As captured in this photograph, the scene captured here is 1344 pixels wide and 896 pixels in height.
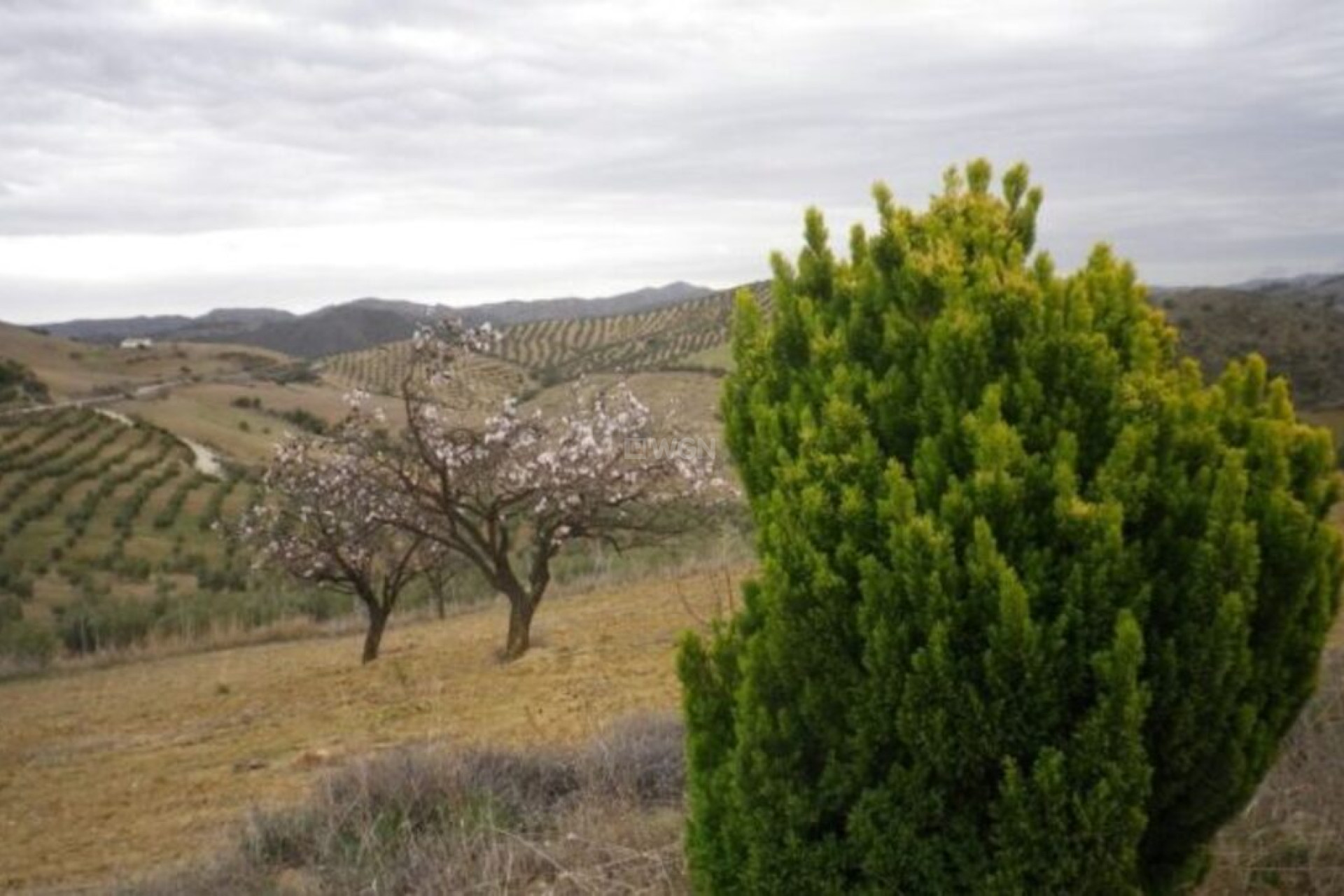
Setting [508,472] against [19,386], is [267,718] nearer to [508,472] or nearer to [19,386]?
[508,472]

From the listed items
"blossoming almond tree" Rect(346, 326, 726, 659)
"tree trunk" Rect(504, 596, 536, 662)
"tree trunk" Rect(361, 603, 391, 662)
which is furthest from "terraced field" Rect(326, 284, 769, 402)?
"tree trunk" Rect(504, 596, 536, 662)

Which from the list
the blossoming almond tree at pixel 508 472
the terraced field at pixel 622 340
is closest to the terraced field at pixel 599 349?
the terraced field at pixel 622 340

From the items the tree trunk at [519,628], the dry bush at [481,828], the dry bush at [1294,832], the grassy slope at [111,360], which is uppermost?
the grassy slope at [111,360]

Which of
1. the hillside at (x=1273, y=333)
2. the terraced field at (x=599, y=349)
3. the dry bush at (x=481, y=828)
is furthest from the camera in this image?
the terraced field at (x=599, y=349)

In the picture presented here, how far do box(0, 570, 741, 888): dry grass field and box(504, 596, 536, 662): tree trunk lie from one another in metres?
0.15

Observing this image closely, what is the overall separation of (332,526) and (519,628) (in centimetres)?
288

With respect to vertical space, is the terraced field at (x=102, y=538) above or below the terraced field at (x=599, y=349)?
below

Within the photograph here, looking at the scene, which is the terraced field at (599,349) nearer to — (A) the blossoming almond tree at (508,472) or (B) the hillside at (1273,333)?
(B) the hillside at (1273,333)

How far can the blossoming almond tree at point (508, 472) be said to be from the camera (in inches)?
543

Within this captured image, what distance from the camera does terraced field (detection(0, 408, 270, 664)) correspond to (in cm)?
2623

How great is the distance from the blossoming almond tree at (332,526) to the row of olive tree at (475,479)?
21mm

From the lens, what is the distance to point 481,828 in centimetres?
530

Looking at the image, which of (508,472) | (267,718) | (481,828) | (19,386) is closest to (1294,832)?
(481,828)

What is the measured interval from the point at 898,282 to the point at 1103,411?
2.11ft
